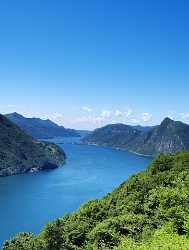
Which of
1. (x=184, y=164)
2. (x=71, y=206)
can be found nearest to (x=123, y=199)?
(x=184, y=164)

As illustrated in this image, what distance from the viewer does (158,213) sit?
207 feet

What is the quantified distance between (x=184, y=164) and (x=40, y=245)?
43.6 metres

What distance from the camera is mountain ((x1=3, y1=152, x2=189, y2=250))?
54000 mm

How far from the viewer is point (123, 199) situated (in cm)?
8231

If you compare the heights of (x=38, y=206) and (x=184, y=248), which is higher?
(x=184, y=248)

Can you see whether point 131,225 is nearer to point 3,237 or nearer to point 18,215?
point 3,237

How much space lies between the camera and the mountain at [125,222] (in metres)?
54.0

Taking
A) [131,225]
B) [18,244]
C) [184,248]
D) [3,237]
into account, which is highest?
[184,248]

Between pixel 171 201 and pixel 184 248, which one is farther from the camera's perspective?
pixel 171 201

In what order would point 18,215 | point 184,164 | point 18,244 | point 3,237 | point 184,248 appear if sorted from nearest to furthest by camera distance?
1. point 184,248
2. point 18,244
3. point 184,164
4. point 3,237
5. point 18,215

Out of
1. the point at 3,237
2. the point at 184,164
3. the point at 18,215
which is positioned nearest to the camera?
the point at 184,164

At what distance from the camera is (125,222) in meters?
60.6

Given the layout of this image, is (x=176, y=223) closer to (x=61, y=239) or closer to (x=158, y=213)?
(x=158, y=213)

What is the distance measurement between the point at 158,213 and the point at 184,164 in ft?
112
